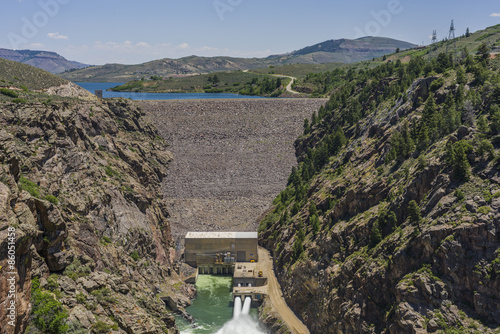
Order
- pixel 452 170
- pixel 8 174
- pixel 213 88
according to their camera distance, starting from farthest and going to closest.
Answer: pixel 213 88
pixel 452 170
pixel 8 174

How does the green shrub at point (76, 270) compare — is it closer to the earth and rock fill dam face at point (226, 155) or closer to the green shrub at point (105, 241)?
the green shrub at point (105, 241)

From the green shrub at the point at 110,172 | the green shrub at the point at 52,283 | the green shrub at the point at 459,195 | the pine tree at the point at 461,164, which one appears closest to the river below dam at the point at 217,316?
the green shrub at the point at 110,172

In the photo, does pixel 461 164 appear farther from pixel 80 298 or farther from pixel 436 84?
pixel 80 298

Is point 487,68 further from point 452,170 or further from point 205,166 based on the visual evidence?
point 205,166

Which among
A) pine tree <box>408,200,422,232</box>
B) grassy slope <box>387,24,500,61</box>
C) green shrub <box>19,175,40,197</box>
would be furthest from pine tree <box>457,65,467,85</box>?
green shrub <box>19,175,40,197</box>

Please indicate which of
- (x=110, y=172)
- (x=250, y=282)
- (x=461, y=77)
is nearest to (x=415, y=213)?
(x=461, y=77)

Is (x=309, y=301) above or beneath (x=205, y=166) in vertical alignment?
beneath

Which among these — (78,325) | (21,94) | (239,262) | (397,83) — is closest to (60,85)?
(21,94)
